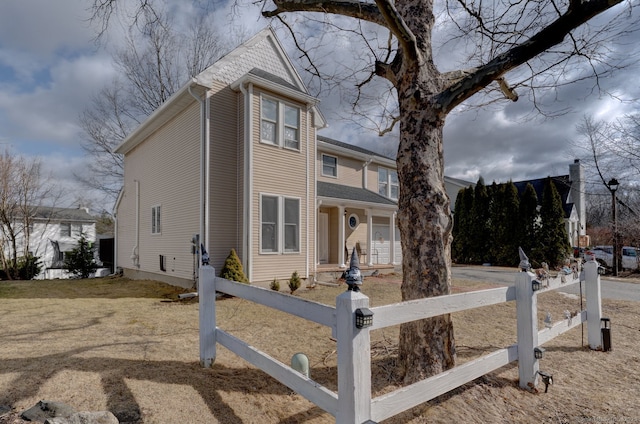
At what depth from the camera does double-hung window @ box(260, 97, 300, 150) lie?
32.0 feet

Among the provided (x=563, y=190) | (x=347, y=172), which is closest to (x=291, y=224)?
(x=347, y=172)

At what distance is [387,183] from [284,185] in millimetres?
9464

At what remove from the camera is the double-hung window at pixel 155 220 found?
11750 mm

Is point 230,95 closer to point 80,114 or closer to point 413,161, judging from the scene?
point 413,161

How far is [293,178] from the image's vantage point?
10.4m

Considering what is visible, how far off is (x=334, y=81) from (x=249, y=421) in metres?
5.46

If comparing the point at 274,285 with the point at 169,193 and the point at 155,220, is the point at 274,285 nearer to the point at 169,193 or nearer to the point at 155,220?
the point at 169,193

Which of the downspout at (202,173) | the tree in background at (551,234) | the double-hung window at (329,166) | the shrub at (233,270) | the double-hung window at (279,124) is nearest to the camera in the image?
the shrub at (233,270)

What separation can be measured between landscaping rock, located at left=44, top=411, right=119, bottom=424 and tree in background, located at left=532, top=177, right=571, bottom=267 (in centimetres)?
1980

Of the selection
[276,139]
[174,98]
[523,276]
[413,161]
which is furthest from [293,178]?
[523,276]

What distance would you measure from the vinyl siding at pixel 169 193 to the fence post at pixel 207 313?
606 centimetres

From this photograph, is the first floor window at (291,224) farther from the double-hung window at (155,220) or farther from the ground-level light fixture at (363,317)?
the ground-level light fixture at (363,317)

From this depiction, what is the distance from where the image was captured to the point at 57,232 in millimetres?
24578

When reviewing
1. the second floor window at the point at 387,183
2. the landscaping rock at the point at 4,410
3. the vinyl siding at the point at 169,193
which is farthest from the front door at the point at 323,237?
the landscaping rock at the point at 4,410
